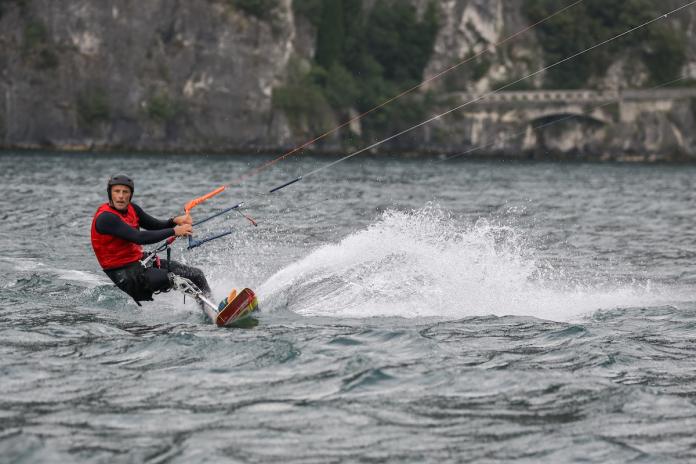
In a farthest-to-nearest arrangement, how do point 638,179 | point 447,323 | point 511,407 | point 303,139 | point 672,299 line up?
1. point 303,139
2. point 638,179
3. point 672,299
4. point 447,323
5. point 511,407

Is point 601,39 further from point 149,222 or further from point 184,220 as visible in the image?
point 184,220

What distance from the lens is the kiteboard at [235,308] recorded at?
1477cm

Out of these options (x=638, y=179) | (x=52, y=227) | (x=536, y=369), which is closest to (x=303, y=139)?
(x=638, y=179)

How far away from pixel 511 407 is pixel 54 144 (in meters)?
85.5

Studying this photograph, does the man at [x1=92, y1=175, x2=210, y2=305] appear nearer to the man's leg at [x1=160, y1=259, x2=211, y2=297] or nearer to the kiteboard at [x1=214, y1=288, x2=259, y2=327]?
the man's leg at [x1=160, y1=259, x2=211, y2=297]

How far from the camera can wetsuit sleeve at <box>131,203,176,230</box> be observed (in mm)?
15977

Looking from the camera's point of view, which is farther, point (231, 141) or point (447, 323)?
point (231, 141)

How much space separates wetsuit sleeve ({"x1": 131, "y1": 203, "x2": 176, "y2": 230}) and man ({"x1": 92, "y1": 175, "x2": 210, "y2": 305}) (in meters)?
0.10

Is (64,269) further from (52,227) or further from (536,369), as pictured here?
(536,369)

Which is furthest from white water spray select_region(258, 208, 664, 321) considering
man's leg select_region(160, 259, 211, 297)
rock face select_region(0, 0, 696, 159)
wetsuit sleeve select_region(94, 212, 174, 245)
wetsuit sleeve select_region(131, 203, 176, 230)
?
rock face select_region(0, 0, 696, 159)

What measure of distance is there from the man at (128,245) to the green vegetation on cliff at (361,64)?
84502mm

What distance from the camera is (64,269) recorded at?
2011 centimetres

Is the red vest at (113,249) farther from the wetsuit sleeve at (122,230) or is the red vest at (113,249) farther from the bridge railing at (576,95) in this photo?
the bridge railing at (576,95)

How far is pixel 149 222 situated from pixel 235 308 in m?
2.10
